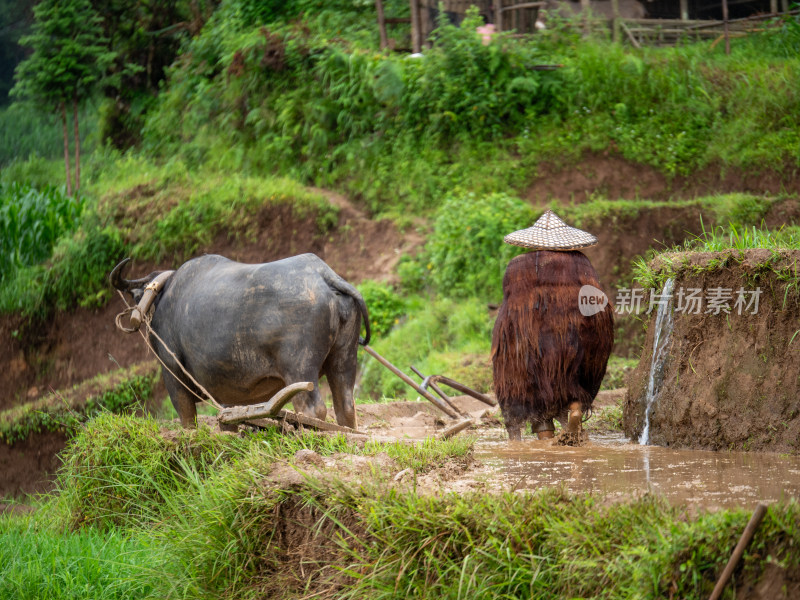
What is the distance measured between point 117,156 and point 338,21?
5597 mm

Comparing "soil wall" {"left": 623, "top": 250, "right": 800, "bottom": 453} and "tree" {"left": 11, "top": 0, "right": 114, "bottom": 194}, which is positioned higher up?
"tree" {"left": 11, "top": 0, "right": 114, "bottom": 194}

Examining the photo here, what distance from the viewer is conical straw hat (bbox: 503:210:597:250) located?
5.62m

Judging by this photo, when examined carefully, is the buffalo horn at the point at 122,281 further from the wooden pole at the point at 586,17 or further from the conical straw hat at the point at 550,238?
the wooden pole at the point at 586,17

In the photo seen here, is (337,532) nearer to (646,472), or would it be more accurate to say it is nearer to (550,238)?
(646,472)

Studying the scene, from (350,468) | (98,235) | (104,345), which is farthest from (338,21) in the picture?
(350,468)

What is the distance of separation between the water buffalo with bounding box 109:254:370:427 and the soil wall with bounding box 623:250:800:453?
6.73ft

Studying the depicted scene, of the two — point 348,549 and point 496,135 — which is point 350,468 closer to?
point 348,549

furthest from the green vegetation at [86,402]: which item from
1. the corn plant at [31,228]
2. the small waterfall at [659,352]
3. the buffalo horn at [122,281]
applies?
the small waterfall at [659,352]

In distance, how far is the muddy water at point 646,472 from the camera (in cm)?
373

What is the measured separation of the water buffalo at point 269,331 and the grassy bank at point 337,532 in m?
0.50

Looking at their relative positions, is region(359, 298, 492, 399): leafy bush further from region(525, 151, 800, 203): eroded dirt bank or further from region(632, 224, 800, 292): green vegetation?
region(632, 224, 800, 292): green vegetation
